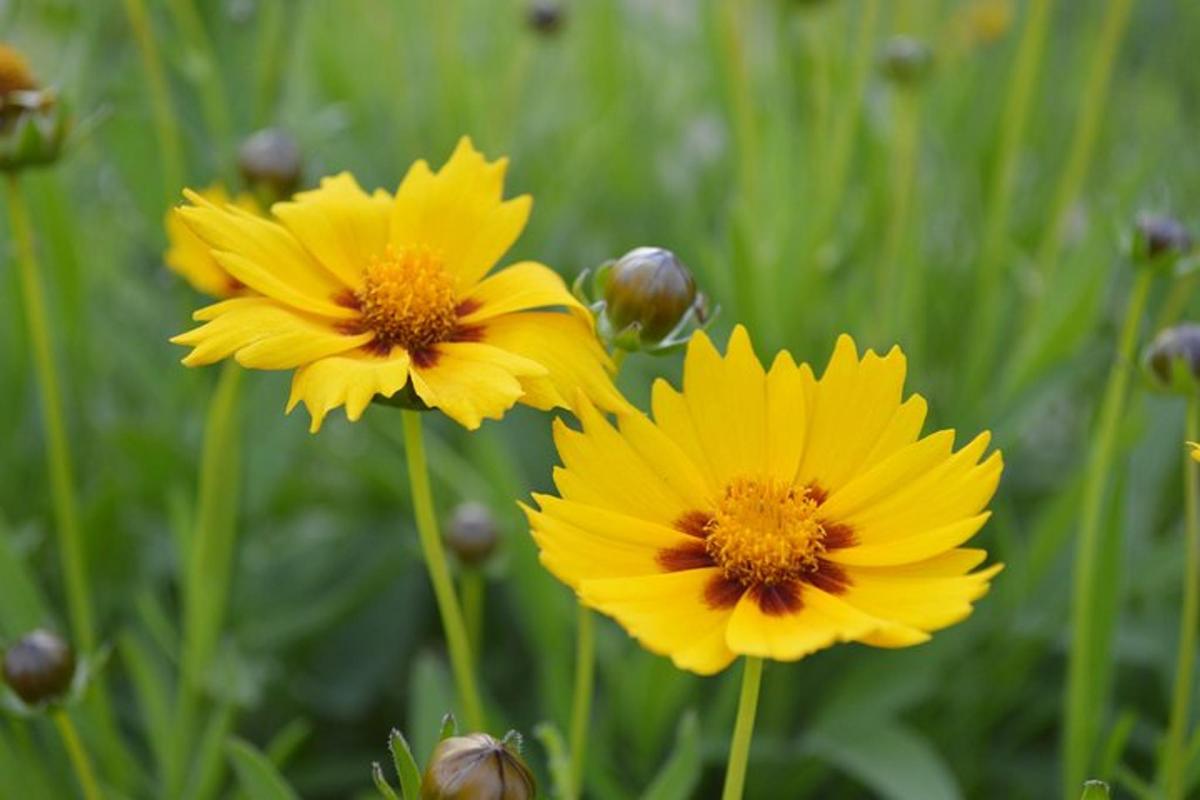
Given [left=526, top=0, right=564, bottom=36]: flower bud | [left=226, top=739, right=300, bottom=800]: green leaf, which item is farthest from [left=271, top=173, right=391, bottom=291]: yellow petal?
[left=526, top=0, right=564, bottom=36]: flower bud

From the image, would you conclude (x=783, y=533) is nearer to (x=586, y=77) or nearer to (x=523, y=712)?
(x=523, y=712)

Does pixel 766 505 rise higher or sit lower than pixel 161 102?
lower

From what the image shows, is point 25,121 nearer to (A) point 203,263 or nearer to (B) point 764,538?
(A) point 203,263

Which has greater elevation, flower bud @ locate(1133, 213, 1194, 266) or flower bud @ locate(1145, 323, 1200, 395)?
flower bud @ locate(1133, 213, 1194, 266)

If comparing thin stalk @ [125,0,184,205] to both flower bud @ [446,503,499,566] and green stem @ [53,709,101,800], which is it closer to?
flower bud @ [446,503,499,566]

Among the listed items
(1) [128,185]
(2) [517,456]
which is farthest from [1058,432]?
(1) [128,185]

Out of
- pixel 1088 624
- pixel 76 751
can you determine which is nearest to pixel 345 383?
pixel 76 751

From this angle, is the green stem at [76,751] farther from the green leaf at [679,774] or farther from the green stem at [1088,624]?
the green stem at [1088,624]
